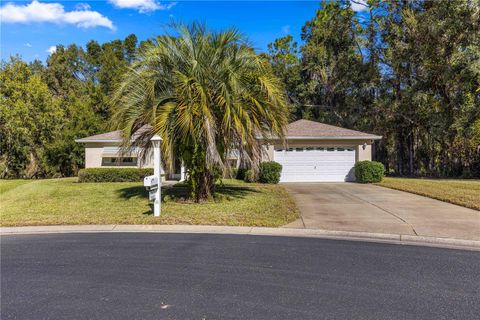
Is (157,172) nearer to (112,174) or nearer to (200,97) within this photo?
(200,97)

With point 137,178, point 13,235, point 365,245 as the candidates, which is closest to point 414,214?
point 365,245

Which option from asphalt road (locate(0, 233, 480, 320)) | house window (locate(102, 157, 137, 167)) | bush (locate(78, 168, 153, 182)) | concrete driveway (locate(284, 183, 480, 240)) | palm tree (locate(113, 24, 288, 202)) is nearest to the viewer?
asphalt road (locate(0, 233, 480, 320))

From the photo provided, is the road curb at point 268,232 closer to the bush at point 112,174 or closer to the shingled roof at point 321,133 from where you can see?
the bush at point 112,174

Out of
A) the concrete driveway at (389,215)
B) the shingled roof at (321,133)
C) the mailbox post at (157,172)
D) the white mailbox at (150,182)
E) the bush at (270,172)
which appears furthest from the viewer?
the shingled roof at (321,133)

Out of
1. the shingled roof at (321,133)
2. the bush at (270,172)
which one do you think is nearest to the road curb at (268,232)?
the bush at (270,172)

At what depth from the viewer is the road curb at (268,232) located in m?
7.04

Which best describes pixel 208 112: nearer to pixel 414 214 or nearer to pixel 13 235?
pixel 13 235

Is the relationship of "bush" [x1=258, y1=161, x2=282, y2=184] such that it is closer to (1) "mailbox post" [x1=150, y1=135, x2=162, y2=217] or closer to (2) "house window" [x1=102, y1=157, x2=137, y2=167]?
(2) "house window" [x1=102, y1=157, x2=137, y2=167]

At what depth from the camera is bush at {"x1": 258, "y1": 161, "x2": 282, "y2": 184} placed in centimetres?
1822

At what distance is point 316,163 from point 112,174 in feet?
37.0

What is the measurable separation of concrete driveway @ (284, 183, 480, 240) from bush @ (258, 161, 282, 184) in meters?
4.95

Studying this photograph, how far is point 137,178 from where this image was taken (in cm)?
1938

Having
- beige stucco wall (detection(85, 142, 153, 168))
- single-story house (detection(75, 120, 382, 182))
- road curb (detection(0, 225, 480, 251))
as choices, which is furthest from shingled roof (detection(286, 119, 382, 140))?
road curb (detection(0, 225, 480, 251))

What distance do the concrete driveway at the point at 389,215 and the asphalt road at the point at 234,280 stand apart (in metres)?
1.27
